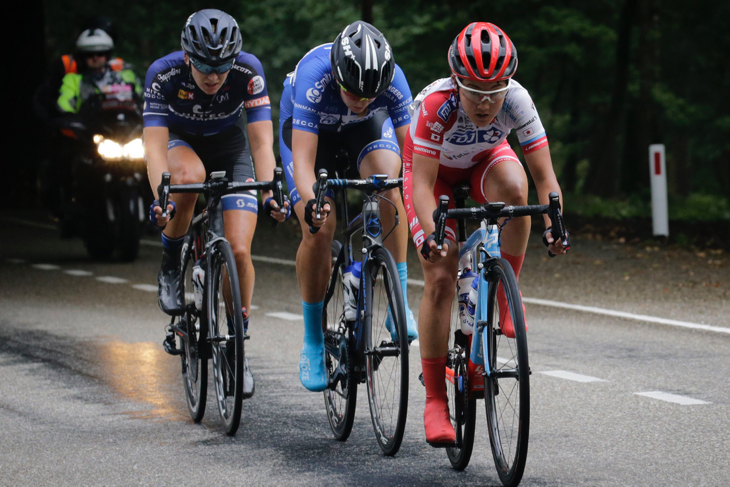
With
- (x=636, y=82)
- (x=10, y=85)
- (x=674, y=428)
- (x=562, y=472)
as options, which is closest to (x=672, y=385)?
(x=674, y=428)

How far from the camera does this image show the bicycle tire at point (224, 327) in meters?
5.88

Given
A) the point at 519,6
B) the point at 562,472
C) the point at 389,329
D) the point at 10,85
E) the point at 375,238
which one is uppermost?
the point at 519,6

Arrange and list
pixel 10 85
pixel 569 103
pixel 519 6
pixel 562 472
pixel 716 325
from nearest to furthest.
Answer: pixel 562 472
pixel 716 325
pixel 10 85
pixel 519 6
pixel 569 103

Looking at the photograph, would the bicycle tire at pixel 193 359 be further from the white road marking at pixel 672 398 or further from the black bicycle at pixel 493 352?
the white road marking at pixel 672 398

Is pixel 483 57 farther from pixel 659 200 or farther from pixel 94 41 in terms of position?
pixel 659 200

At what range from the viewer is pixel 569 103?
39000mm

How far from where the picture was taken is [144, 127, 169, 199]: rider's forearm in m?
6.37

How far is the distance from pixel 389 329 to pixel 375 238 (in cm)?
45

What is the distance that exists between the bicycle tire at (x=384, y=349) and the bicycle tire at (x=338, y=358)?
127mm

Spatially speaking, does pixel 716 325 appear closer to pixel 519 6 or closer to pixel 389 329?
pixel 389 329

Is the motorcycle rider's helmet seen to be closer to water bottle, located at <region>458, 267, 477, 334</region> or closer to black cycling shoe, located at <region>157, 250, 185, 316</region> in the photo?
black cycling shoe, located at <region>157, 250, 185, 316</region>

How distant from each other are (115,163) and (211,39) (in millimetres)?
7896

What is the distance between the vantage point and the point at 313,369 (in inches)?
243

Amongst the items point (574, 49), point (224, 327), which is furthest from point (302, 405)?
point (574, 49)
